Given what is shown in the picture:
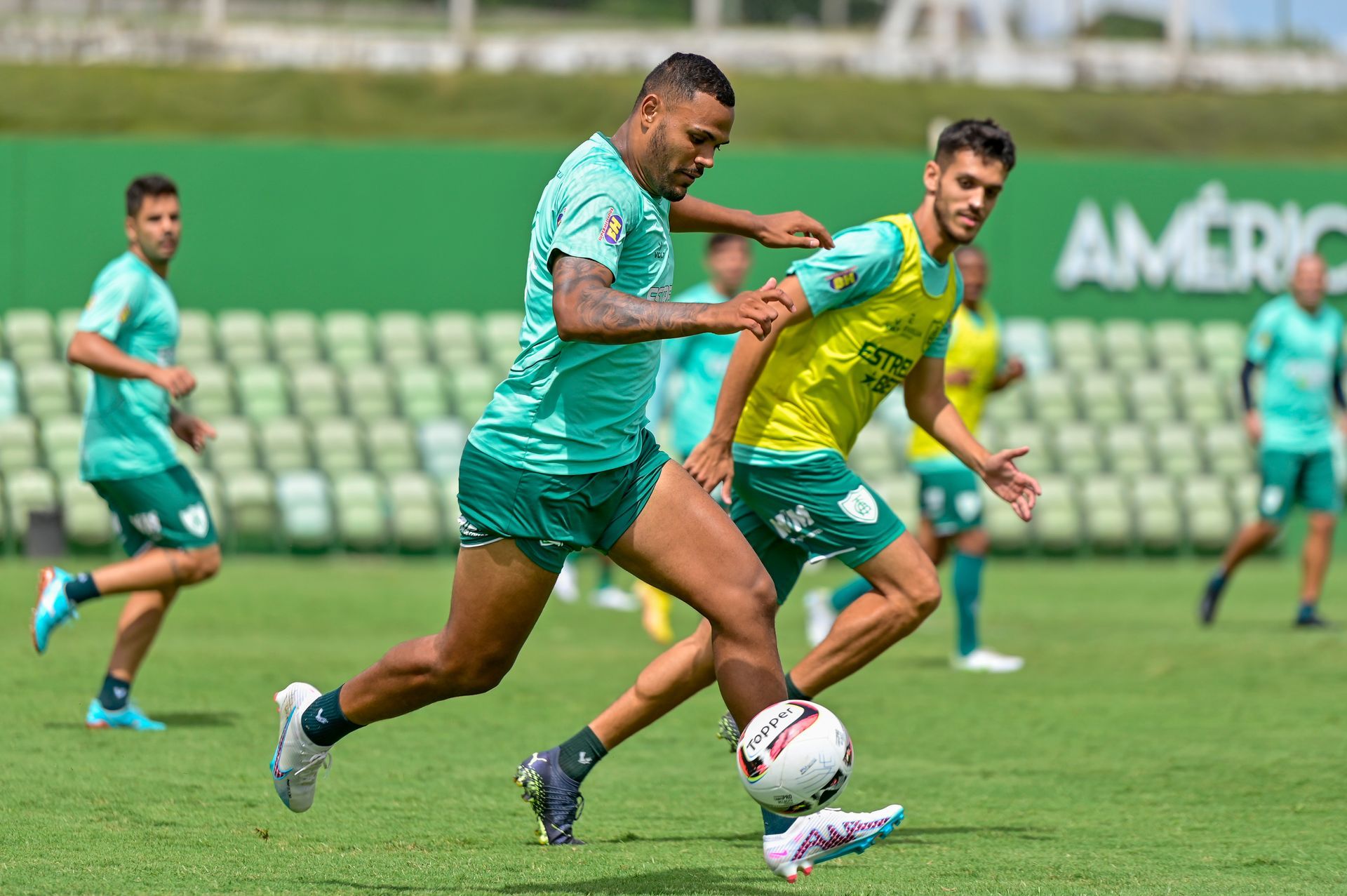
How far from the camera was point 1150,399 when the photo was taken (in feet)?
61.2

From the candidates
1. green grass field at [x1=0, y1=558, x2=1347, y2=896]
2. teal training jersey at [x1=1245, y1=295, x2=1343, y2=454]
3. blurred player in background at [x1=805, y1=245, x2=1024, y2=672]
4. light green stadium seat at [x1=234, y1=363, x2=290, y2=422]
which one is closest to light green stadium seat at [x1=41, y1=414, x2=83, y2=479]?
light green stadium seat at [x1=234, y1=363, x2=290, y2=422]

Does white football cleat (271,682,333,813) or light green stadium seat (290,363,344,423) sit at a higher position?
white football cleat (271,682,333,813)

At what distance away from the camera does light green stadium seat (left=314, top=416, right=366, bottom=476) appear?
53.9 ft

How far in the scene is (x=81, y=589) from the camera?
780 cm

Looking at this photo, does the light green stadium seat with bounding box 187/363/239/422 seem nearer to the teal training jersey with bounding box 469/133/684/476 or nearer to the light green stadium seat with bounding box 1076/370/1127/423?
the light green stadium seat with bounding box 1076/370/1127/423

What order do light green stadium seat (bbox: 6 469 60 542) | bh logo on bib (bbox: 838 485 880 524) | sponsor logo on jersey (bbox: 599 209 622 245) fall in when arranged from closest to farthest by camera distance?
sponsor logo on jersey (bbox: 599 209 622 245) → bh logo on bib (bbox: 838 485 880 524) → light green stadium seat (bbox: 6 469 60 542)

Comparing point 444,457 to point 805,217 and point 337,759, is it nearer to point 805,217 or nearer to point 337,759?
point 337,759

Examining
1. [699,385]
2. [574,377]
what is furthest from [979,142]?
[699,385]

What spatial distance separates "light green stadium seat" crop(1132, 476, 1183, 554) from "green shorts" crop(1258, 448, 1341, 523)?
4.73m

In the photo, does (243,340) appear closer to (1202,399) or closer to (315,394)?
(315,394)

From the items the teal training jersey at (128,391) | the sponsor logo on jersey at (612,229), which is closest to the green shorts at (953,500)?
the teal training jersey at (128,391)

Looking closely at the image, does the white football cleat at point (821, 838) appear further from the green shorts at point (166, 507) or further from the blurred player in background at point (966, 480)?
the blurred player in background at point (966, 480)

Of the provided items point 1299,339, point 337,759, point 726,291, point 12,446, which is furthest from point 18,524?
point 1299,339

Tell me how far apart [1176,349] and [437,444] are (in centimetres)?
796
